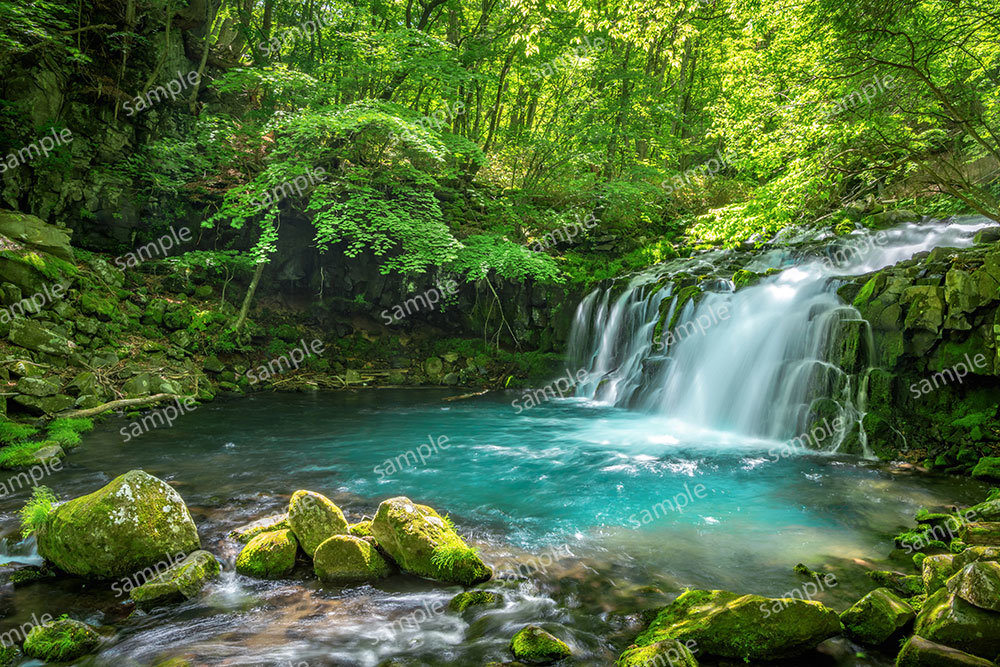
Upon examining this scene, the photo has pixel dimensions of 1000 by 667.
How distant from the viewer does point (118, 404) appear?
Result: 9.05 metres

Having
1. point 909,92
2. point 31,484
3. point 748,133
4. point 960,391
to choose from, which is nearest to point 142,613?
point 31,484

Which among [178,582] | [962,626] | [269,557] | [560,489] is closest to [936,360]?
[560,489]

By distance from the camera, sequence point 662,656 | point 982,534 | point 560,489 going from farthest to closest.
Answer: point 560,489 → point 982,534 → point 662,656

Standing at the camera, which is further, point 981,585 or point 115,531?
point 115,531

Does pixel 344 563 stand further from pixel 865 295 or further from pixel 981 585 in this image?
pixel 865 295

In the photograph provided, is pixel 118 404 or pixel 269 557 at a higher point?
pixel 118 404

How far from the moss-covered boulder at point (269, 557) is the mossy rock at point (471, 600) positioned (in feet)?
4.90

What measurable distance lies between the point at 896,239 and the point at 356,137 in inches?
515

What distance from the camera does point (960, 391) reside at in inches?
278

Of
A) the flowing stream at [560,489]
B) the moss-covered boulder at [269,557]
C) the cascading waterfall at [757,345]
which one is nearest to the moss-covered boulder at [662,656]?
the flowing stream at [560,489]

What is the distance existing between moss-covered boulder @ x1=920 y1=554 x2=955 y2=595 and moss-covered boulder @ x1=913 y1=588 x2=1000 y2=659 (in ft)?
1.67

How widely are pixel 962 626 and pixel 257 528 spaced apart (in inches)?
209

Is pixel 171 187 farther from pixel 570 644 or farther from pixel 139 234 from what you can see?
pixel 570 644

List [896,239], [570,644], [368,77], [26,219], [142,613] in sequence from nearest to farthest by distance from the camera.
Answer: [570,644] → [142,613] → [26,219] → [896,239] → [368,77]
